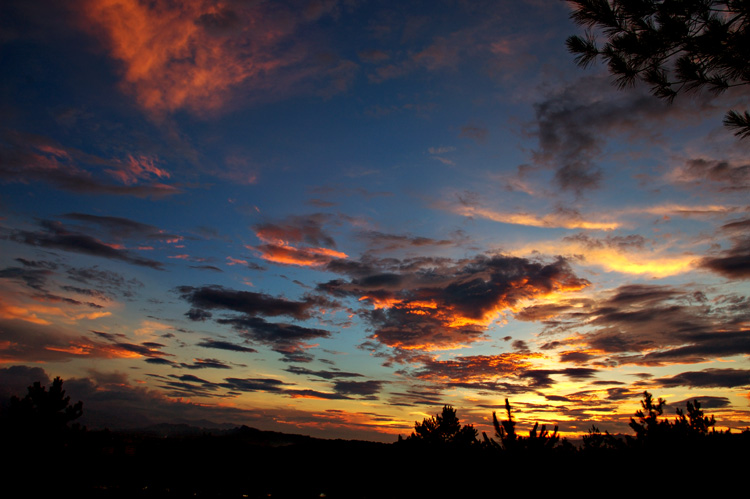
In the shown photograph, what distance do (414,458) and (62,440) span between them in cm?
2986

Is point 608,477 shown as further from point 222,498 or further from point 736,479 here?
point 222,498

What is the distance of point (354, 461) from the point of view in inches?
640

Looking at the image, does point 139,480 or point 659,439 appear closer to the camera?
point 659,439

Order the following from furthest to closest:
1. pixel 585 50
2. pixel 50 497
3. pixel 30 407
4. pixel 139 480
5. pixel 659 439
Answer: pixel 30 407 < pixel 50 497 < pixel 139 480 < pixel 585 50 < pixel 659 439

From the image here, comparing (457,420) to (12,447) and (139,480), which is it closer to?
(139,480)

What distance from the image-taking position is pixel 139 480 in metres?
Answer: 17.9

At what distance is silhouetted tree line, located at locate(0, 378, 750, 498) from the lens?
650cm

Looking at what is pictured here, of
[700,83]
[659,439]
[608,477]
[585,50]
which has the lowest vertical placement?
[608,477]

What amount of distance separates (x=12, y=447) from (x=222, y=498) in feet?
69.7

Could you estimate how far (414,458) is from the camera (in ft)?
32.1

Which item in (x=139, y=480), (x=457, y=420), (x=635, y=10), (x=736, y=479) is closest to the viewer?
(x=736, y=479)

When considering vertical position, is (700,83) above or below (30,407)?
above

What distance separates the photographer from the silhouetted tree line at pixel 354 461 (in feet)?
21.3

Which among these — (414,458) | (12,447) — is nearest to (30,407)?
(12,447)
